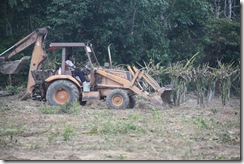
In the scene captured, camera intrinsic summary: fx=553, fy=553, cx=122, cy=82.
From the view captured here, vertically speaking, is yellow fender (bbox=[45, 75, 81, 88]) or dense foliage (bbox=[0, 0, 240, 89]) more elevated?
dense foliage (bbox=[0, 0, 240, 89])

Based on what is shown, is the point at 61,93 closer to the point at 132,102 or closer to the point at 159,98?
the point at 132,102

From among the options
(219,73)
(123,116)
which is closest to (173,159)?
(123,116)

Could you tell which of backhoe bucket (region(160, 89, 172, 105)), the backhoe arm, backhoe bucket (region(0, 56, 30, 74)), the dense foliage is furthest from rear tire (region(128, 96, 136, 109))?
the dense foliage

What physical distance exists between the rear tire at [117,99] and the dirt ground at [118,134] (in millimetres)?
400

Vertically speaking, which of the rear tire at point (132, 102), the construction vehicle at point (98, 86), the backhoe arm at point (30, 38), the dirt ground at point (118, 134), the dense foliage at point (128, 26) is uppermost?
the dense foliage at point (128, 26)

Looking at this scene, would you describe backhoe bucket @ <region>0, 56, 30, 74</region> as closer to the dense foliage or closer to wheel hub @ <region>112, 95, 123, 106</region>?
wheel hub @ <region>112, 95, 123, 106</region>

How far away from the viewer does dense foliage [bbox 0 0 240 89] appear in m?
24.0

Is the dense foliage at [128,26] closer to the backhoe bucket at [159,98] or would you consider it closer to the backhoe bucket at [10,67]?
the backhoe bucket at [10,67]

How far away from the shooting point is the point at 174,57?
86.2ft

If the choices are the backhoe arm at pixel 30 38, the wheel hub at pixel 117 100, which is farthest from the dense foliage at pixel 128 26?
the wheel hub at pixel 117 100

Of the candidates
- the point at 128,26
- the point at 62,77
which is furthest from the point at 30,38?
the point at 128,26

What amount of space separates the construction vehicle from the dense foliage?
7.80m

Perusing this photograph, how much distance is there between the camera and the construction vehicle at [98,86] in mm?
15578

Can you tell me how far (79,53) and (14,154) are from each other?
13.9 m
